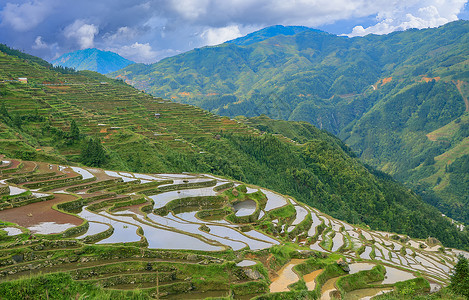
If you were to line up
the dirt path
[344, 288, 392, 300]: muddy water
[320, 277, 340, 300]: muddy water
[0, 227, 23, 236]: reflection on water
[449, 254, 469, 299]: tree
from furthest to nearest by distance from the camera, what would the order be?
the dirt path
[449, 254, 469, 299]: tree
[344, 288, 392, 300]: muddy water
[320, 277, 340, 300]: muddy water
[0, 227, 23, 236]: reflection on water

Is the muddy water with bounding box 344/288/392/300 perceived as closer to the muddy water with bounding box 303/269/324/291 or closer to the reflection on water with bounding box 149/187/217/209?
the muddy water with bounding box 303/269/324/291

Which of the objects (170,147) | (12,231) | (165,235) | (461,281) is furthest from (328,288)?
(170,147)

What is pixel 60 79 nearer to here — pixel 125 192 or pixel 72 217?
pixel 125 192

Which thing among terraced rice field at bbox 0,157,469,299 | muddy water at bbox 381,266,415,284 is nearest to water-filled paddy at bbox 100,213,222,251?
terraced rice field at bbox 0,157,469,299

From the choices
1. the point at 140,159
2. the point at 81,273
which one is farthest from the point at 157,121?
the point at 81,273

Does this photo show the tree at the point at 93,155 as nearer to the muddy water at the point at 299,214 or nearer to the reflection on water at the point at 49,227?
the reflection on water at the point at 49,227

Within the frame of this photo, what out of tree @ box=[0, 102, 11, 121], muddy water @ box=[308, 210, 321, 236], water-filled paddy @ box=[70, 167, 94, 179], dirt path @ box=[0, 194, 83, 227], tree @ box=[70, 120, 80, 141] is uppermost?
tree @ box=[0, 102, 11, 121]

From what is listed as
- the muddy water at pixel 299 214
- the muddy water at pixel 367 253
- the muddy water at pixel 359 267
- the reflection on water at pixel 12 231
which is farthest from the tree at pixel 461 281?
the reflection on water at pixel 12 231
